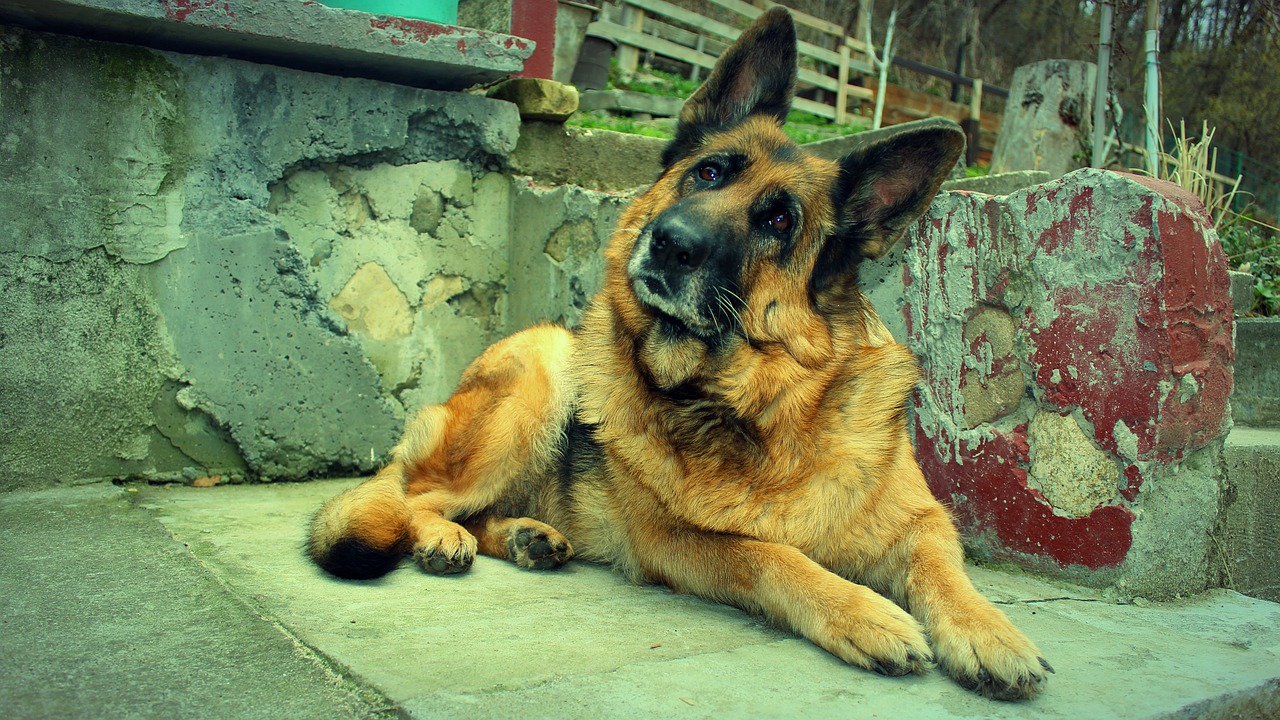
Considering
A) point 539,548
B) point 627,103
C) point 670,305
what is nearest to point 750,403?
point 670,305

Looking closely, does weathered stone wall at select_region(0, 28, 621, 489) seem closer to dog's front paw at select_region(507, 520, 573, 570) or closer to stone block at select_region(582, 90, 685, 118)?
dog's front paw at select_region(507, 520, 573, 570)

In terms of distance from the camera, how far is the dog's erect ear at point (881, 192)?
2607 millimetres

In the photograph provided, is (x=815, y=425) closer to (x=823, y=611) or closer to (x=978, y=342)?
(x=823, y=611)

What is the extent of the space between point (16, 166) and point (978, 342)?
358cm

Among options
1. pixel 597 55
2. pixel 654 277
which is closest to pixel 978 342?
pixel 654 277

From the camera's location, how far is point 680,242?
2510 mm

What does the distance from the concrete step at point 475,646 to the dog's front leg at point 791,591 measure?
5cm

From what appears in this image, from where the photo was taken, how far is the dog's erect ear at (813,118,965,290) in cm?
261

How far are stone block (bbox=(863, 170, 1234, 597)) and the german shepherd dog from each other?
404mm

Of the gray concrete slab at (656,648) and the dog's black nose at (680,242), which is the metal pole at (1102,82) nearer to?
the gray concrete slab at (656,648)

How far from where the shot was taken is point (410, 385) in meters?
4.34

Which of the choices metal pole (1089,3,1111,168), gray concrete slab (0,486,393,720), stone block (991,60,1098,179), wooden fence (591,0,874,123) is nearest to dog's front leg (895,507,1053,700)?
gray concrete slab (0,486,393,720)

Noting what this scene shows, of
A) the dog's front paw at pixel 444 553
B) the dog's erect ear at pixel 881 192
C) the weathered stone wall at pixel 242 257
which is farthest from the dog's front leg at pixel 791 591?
the weathered stone wall at pixel 242 257

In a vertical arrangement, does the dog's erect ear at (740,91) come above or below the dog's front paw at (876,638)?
above
